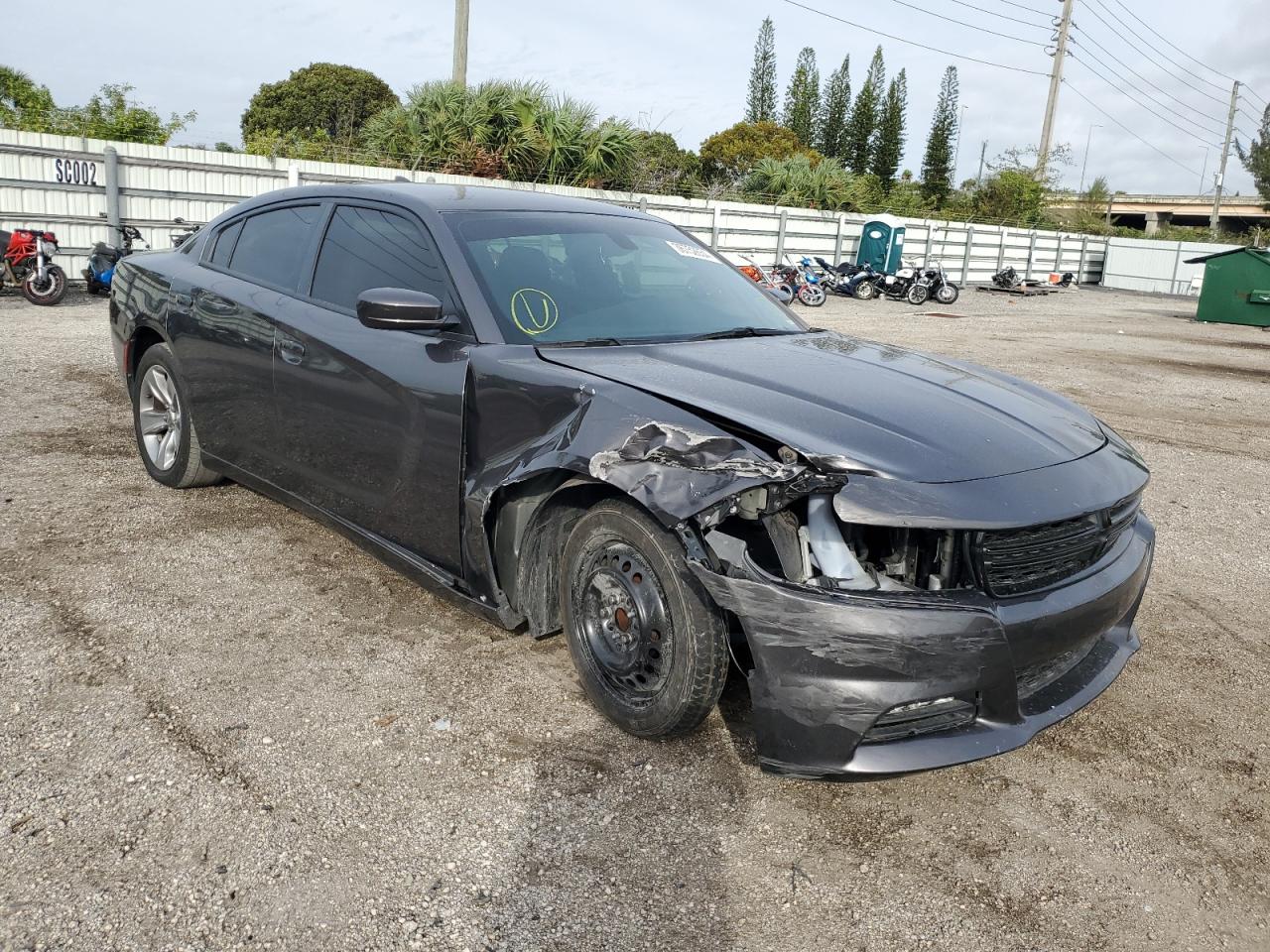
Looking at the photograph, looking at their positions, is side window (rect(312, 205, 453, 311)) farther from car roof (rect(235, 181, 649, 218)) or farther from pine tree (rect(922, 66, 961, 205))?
pine tree (rect(922, 66, 961, 205))

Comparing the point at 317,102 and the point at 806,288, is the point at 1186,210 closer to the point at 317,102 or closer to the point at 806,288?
the point at 317,102

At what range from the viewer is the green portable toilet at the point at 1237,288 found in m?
20.8

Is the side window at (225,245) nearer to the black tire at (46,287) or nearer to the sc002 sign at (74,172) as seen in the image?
the black tire at (46,287)

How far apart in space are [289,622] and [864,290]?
71.6 feet

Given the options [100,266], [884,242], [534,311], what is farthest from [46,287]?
[884,242]

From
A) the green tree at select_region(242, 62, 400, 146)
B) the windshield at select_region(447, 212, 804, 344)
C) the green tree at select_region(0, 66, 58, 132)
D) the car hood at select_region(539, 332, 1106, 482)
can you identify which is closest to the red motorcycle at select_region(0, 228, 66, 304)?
the green tree at select_region(0, 66, 58, 132)

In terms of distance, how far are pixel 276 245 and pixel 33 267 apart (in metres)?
10.5

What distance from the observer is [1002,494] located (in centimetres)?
252

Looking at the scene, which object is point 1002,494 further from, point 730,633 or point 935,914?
point 935,914

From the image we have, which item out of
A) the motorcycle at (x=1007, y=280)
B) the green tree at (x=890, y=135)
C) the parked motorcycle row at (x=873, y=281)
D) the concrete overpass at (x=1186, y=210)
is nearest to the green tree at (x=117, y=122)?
the parked motorcycle row at (x=873, y=281)

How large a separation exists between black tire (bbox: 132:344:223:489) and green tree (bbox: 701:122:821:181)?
44.2 meters

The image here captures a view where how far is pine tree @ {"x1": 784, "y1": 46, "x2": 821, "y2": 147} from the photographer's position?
64875mm

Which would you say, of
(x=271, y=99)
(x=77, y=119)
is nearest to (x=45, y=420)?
(x=77, y=119)

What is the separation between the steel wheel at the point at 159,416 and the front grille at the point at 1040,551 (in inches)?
154
